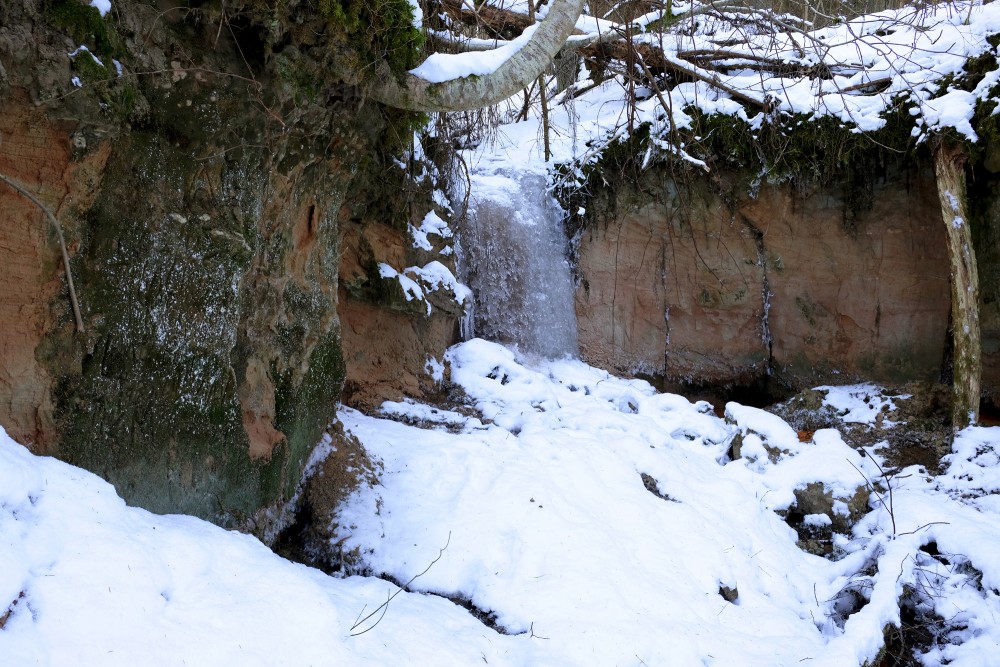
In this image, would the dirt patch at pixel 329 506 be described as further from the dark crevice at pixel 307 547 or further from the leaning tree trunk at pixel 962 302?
the leaning tree trunk at pixel 962 302

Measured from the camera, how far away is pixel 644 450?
5.65 meters

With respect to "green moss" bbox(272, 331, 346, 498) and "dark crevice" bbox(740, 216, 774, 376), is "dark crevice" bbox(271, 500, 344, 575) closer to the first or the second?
"green moss" bbox(272, 331, 346, 498)

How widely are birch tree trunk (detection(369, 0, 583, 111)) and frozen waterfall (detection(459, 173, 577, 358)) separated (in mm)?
4321

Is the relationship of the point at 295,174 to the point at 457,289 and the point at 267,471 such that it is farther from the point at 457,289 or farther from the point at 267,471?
the point at 457,289

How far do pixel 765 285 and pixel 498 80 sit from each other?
6030 millimetres

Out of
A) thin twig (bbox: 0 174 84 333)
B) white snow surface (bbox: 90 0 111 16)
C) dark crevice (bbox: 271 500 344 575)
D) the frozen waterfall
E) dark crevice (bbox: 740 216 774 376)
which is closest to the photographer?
thin twig (bbox: 0 174 84 333)

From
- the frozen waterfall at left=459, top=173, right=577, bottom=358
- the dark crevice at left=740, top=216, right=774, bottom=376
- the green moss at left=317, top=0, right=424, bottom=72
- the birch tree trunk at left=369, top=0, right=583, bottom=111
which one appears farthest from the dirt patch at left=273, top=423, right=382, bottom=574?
the dark crevice at left=740, top=216, right=774, bottom=376

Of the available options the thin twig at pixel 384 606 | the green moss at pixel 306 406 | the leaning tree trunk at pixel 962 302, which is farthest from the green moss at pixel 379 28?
the leaning tree trunk at pixel 962 302

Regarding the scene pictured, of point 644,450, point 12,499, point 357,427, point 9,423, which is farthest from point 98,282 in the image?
point 644,450

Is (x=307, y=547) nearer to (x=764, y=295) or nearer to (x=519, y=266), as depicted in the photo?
(x=519, y=266)

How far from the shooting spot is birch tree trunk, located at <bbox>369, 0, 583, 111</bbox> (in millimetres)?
3781

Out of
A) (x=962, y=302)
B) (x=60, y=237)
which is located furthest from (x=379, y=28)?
(x=962, y=302)

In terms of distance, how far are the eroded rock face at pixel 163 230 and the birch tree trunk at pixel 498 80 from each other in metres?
0.27

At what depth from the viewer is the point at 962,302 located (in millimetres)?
6781
